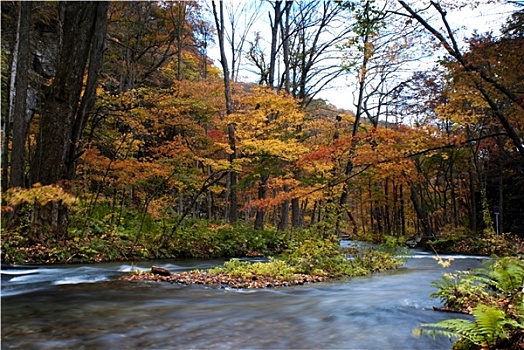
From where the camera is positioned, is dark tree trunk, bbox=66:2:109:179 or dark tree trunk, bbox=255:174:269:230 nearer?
dark tree trunk, bbox=66:2:109:179

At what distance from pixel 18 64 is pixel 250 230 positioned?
1004 centimetres

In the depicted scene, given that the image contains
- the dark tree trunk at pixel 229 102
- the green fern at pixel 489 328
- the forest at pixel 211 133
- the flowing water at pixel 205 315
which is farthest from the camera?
the dark tree trunk at pixel 229 102

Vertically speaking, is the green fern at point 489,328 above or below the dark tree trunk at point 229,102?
below

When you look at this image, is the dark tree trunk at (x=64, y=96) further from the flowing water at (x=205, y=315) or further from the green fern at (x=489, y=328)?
the green fern at (x=489, y=328)

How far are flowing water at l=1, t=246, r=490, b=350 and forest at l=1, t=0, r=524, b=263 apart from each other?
158cm

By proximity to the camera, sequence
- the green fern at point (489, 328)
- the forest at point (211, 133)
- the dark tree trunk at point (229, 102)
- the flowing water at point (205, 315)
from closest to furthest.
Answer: the green fern at point (489, 328)
the flowing water at point (205, 315)
the forest at point (211, 133)
the dark tree trunk at point (229, 102)

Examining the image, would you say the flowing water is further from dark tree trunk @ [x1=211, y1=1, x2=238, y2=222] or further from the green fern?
dark tree trunk @ [x1=211, y1=1, x2=238, y2=222]

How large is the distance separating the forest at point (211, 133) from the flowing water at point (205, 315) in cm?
158

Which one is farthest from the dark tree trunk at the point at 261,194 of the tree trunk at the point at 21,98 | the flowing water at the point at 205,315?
the flowing water at the point at 205,315

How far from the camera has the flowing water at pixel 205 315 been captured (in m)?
4.38

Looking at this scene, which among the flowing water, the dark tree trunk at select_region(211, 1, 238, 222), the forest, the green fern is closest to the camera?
the green fern

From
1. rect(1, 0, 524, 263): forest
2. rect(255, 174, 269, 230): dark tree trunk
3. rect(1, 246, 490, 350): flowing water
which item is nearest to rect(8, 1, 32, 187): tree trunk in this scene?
rect(1, 0, 524, 263): forest

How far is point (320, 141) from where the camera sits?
70.4 ft

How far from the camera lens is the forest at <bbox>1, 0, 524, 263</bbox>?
9.33 metres
